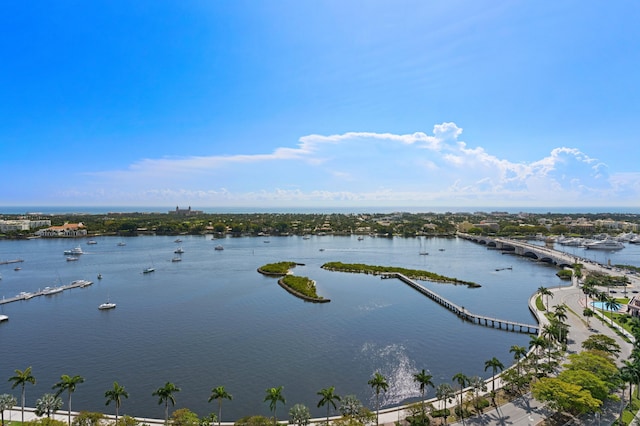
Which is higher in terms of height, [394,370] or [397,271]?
[397,271]

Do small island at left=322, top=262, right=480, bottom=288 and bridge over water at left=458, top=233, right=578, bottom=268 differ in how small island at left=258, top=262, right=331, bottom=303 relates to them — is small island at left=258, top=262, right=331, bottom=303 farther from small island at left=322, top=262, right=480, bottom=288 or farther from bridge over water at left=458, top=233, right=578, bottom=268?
bridge over water at left=458, top=233, right=578, bottom=268

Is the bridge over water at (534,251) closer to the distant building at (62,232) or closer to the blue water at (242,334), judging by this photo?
the blue water at (242,334)

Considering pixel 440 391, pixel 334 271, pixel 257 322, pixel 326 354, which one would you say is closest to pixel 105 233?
pixel 334 271

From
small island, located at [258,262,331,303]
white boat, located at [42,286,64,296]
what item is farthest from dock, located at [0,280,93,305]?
small island, located at [258,262,331,303]

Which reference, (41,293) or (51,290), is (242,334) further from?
(41,293)

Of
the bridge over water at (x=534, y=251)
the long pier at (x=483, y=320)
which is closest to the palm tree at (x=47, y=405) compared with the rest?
the long pier at (x=483, y=320)

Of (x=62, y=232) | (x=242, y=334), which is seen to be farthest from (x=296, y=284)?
(x=62, y=232)

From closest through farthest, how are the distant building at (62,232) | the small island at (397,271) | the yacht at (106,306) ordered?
the yacht at (106,306) < the small island at (397,271) < the distant building at (62,232)
